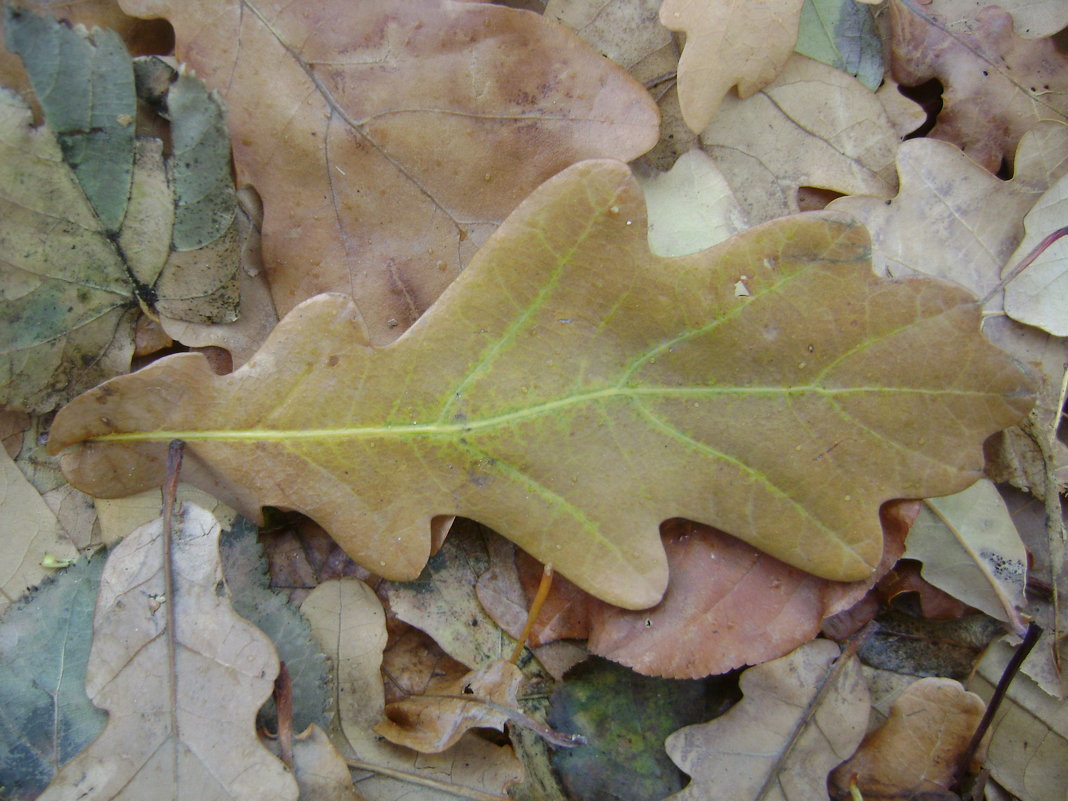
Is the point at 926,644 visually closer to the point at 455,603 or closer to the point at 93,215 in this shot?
the point at 455,603

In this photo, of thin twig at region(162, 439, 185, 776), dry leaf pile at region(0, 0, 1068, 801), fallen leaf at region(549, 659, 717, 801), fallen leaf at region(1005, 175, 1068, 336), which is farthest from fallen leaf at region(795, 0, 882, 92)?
thin twig at region(162, 439, 185, 776)

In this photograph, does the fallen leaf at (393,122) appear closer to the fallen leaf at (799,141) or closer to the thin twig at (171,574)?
the fallen leaf at (799,141)

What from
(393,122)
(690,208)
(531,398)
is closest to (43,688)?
(531,398)

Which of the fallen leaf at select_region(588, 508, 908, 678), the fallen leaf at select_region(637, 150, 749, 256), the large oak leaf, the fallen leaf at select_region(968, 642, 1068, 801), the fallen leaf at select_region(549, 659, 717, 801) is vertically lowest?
the fallen leaf at select_region(549, 659, 717, 801)

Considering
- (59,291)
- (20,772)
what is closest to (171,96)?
(59,291)

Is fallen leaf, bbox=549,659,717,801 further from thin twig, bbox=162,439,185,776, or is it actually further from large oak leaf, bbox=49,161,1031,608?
thin twig, bbox=162,439,185,776

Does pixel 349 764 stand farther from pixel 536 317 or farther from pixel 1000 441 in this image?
pixel 1000 441

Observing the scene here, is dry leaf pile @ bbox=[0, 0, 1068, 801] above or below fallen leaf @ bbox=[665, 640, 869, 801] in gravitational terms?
above
